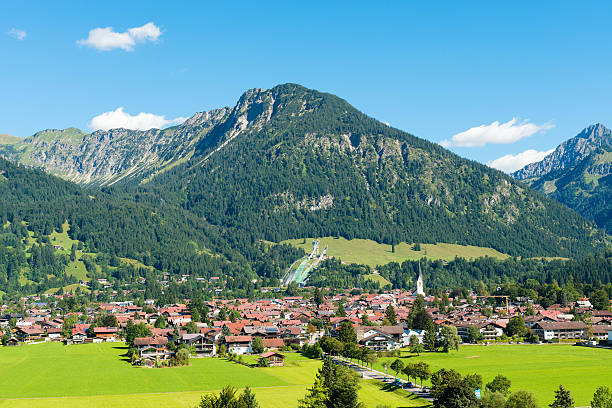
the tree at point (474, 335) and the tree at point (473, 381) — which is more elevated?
the tree at point (473, 381)

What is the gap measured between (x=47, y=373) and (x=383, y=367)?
5727cm

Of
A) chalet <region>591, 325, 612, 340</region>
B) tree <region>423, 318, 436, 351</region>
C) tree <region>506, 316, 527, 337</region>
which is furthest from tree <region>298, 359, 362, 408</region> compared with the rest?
chalet <region>591, 325, 612, 340</region>

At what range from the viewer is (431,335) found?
150 metres

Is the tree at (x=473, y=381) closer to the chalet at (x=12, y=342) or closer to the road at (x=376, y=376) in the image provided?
the road at (x=376, y=376)

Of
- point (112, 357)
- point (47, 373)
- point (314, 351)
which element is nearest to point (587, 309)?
point (314, 351)

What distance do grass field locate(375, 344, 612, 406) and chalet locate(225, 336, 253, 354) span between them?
101 feet

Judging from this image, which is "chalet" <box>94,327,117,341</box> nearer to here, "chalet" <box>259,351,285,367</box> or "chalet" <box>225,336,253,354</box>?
"chalet" <box>225,336,253,354</box>

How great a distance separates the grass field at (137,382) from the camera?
89125mm

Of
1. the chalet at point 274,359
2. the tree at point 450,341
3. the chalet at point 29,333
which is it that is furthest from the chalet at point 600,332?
the chalet at point 29,333

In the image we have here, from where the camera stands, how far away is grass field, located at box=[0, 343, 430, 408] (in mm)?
89125

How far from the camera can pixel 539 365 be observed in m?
115

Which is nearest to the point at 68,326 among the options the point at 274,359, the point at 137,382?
the point at 274,359

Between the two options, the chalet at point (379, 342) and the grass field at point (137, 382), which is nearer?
the grass field at point (137, 382)

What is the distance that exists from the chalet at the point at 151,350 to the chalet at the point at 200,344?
17.4 feet
